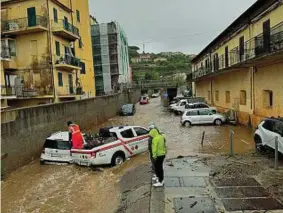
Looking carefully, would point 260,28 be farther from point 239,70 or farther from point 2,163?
point 2,163

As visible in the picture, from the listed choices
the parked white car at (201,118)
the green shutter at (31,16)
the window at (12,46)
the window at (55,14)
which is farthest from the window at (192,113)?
the window at (12,46)

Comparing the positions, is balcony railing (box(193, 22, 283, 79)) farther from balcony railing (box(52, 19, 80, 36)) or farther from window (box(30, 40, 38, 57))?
window (box(30, 40, 38, 57))

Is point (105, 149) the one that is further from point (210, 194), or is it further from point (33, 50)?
point (33, 50)

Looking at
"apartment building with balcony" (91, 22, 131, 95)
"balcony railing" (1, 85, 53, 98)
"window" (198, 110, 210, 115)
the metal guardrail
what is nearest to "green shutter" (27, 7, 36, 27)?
"balcony railing" (1, 85, 53, 98)

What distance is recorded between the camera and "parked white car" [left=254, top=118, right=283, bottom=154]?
11141 millimetres

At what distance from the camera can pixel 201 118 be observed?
26078 mm

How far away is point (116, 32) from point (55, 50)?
36728mm

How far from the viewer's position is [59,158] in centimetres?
1405

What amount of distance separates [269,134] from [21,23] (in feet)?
75.1

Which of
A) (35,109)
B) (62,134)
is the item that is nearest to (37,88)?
(35,109)

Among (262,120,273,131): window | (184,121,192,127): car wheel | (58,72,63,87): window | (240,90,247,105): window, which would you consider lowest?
(184,121,192,127): car wheel

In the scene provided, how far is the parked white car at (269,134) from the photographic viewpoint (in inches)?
439

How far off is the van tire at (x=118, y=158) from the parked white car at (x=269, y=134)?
5818 mm

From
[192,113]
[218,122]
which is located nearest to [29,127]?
[192,113]
